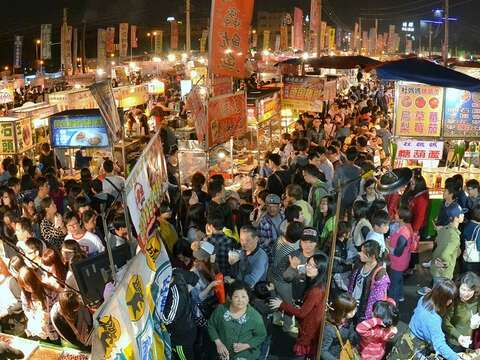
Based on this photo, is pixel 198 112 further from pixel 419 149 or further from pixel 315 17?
pixel 315 17

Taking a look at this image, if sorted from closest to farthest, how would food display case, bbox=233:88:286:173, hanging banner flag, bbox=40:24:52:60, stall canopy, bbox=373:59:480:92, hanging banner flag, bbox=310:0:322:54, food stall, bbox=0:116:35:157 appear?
stall canopy, bbox=373:59:480:92, food stall, bbox=0:116:35:157, food display case, bbox=233:88:286:173, hanging banner flag, bbox=310:0:322:54, hanging banner flag, bbox=40:24:52:60

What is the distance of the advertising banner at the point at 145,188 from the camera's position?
3814 mm

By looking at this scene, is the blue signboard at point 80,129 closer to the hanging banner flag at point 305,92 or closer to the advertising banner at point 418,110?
the advertising banner at point 418,110

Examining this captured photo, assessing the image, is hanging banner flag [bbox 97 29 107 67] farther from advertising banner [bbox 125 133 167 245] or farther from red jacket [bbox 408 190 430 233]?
advertising banner [bbox 125 133 167 245]

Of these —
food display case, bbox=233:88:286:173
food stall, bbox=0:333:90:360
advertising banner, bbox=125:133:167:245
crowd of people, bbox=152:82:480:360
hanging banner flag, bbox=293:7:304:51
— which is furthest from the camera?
hanging banner flag, bbox=293:7:304:51

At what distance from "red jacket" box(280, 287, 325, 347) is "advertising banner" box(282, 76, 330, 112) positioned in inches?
424

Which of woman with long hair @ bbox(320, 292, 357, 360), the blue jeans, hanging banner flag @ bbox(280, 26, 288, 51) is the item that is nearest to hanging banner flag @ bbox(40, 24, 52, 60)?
hanging banner flag @ bbox(280, 26, 288, 51)

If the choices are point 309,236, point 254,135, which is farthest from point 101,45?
point 309,236

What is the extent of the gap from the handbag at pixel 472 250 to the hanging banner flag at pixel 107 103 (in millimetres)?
6272

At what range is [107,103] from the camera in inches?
388

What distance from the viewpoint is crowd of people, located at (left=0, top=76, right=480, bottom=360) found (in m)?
5.33

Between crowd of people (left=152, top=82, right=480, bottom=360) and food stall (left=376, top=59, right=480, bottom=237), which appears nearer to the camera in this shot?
crowd of people (left=152, top=82, right=480, bottom=360)

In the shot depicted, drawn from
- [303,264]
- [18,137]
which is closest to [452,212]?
[303,264]

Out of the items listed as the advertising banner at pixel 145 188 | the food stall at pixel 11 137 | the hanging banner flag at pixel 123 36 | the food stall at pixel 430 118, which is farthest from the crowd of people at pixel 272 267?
the hanging banner flag at pixel 123 36
